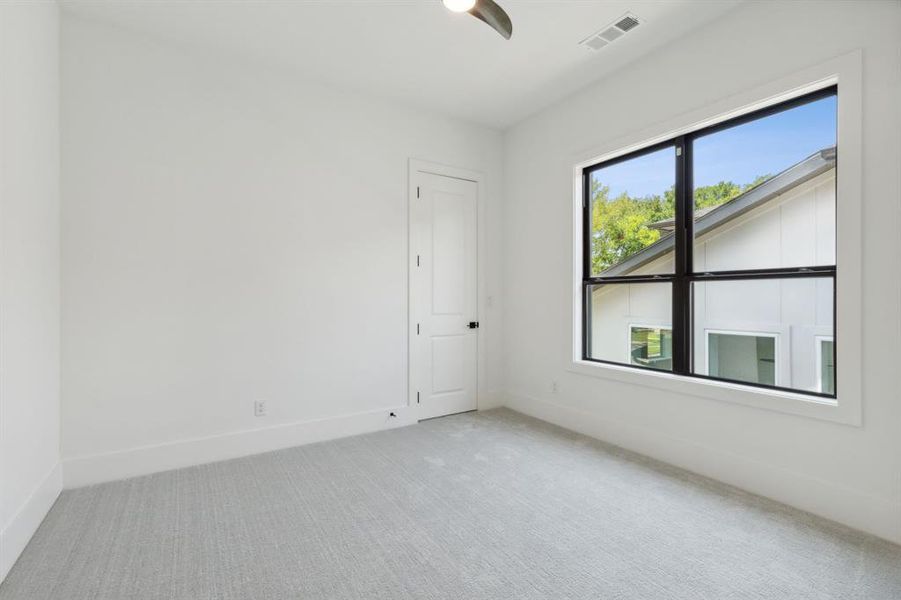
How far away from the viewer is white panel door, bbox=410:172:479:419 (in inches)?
161

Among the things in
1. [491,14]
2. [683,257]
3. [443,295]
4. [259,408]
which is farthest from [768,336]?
[259,408]

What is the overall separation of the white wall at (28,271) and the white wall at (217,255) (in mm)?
170

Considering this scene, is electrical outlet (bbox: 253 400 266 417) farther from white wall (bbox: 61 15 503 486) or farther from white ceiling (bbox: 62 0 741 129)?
white ceiling (bbox: 62 0 741 129)

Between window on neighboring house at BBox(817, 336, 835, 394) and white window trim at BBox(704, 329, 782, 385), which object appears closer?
window on neighboring house at BBox(817, 336, 835, 394)

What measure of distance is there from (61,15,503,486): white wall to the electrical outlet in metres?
0.04

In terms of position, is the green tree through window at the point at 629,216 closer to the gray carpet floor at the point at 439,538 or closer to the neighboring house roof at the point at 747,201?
the neighboring house roof at the point at 747,201

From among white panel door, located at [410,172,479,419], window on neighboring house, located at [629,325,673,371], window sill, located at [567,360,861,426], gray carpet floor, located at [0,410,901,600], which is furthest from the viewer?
white panel door, located at [410,172,479,419]

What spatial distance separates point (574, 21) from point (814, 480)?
3104 millimetres

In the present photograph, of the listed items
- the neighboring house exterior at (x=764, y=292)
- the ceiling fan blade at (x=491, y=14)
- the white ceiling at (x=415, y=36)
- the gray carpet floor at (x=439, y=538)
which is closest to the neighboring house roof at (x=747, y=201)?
the neighboring house exterior at (x=764, y=292)

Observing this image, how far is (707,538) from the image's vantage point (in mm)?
2096

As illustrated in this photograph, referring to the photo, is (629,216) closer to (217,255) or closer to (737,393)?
(737,393)

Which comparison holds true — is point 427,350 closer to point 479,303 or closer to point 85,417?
point 479,303

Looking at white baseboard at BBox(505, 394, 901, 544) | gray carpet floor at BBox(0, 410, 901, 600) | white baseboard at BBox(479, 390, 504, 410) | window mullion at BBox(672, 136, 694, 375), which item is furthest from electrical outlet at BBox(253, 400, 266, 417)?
window mullion at BBox(672, 136, 694, 375)

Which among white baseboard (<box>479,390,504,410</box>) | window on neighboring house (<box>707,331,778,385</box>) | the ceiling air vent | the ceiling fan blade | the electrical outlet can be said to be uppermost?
the ceiling air vent
